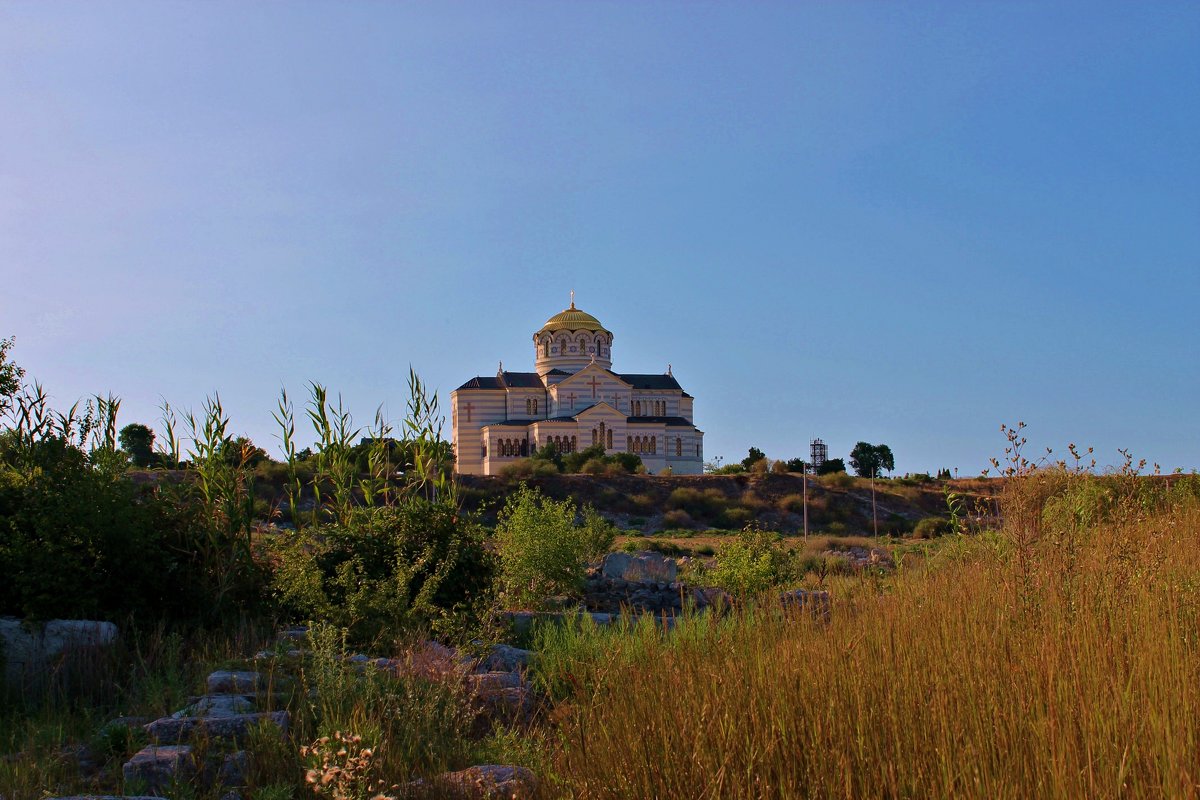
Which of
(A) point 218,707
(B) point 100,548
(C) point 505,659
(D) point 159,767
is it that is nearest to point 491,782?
(D) point 159,767

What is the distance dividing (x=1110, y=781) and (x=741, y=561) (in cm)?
783

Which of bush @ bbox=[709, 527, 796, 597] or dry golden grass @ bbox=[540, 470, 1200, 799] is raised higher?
bush @ bbox=[709, 527, 796, 597]

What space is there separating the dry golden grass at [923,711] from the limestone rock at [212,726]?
1570mm

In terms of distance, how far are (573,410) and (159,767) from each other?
52.2m

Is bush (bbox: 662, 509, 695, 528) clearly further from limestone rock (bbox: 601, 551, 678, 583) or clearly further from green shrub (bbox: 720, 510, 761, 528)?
limestone rock (bbox: 601, 551, 678, 583)

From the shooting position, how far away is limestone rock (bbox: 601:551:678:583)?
553 inches

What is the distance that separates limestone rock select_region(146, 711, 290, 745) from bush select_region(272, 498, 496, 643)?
209cm

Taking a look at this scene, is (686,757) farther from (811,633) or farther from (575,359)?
(575,359)

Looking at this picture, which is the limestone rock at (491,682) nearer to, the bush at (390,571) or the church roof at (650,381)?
the bush at (390,571)

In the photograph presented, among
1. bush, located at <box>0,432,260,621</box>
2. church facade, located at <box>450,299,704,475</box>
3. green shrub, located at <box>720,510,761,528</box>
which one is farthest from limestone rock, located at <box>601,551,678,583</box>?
church facade, located at <box>450,299,704,475</box>

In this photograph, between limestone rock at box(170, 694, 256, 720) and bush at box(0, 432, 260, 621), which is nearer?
limestone rock at box(170, 694, 256, 720)

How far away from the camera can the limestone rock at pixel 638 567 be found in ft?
Result: 46.1

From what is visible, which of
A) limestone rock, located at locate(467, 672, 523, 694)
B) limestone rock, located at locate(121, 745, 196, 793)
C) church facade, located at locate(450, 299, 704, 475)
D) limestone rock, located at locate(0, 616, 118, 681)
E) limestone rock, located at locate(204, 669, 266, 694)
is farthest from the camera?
church facade, located at locate(450, 299, 704, 475)

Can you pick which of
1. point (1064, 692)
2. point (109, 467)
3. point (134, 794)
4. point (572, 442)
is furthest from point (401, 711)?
point (572, 442)
